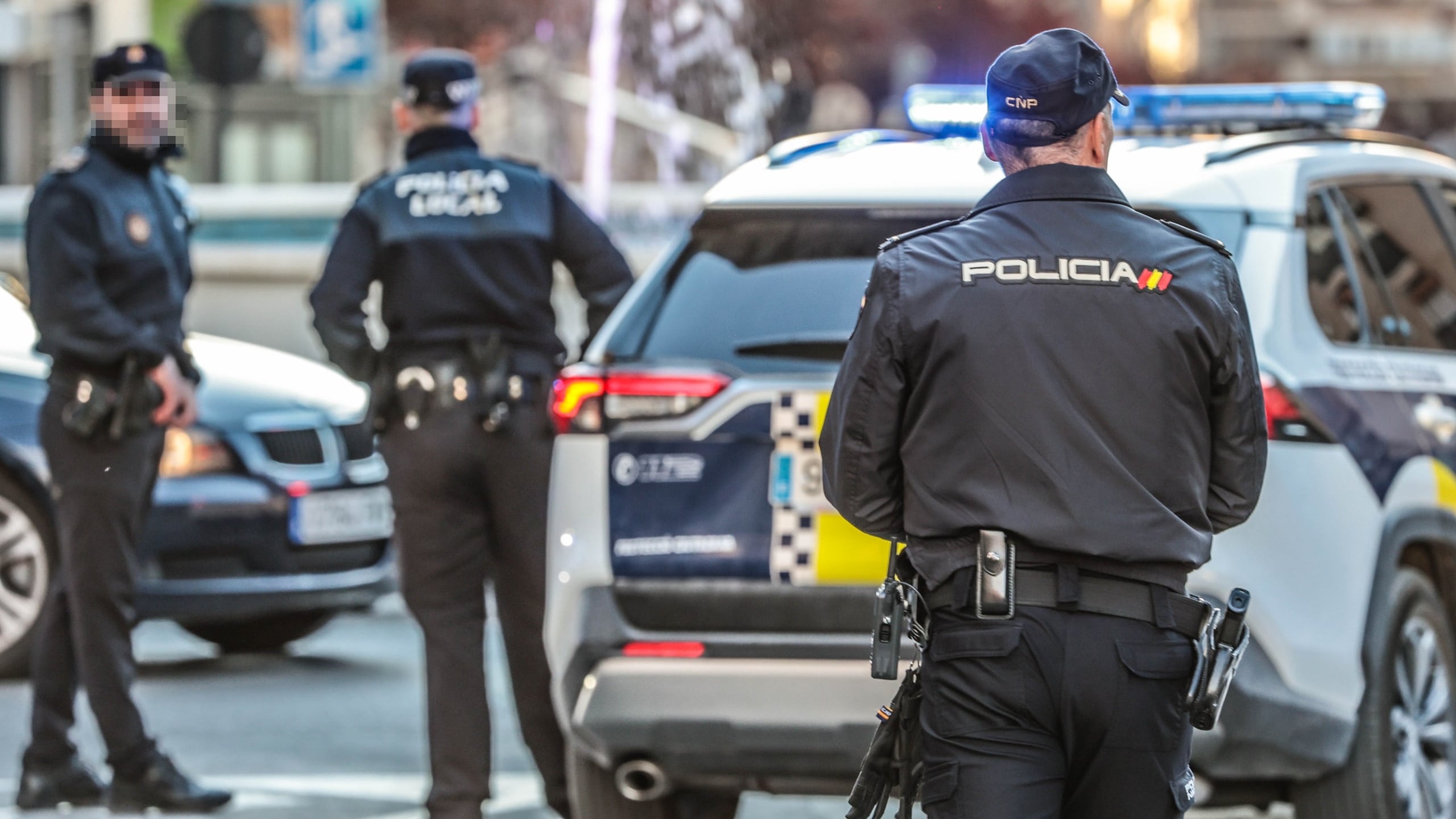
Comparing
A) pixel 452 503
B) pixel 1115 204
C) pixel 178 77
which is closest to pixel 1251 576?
pixel 1115 204

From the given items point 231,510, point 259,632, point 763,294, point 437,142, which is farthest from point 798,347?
point 259,632

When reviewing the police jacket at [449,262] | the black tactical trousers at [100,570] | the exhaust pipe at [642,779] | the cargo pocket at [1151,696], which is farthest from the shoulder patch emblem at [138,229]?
the cargo pocket at [1151,696]

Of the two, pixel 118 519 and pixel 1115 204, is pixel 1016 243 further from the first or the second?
pixel 118 519

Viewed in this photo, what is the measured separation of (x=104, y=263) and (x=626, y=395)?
6.24 feet

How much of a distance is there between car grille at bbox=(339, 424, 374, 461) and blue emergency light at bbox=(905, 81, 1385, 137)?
10.9 feet

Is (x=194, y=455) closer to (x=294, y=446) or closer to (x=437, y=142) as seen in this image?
(x=294, y=446)

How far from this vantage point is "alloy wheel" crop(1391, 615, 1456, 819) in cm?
508

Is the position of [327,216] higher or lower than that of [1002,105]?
lower

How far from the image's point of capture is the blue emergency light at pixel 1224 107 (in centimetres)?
568

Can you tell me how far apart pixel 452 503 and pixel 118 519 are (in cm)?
102

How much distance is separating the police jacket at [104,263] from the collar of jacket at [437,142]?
828mm

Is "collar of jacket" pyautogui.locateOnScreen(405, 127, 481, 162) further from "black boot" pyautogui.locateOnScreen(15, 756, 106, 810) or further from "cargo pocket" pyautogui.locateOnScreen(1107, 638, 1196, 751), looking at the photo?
"cargo pocket" pyautogui.locateOnScreen(1107, 638, 1196, 751)

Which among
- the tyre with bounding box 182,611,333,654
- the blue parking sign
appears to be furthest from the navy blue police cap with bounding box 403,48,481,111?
the blue parking sign

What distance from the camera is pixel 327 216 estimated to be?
54.1 feet
